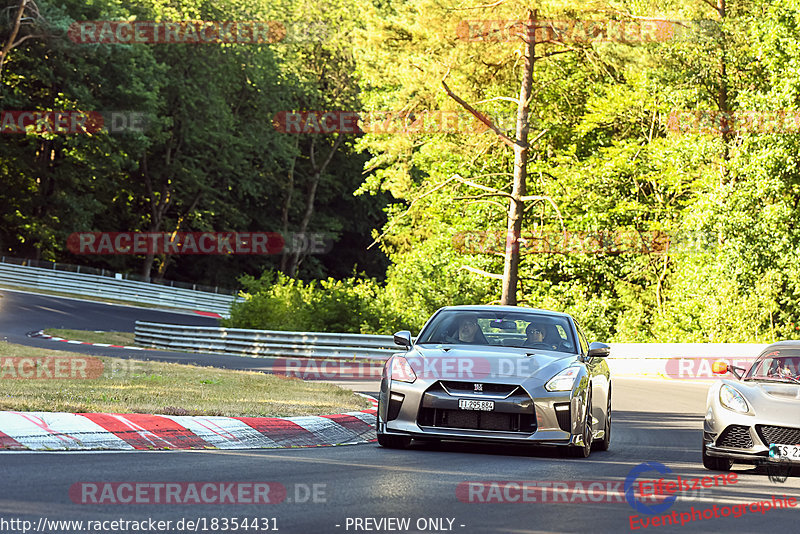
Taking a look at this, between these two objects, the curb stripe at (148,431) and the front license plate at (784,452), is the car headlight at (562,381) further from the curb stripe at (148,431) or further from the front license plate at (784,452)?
the curb stripe at (148,431)

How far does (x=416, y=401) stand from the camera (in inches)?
454

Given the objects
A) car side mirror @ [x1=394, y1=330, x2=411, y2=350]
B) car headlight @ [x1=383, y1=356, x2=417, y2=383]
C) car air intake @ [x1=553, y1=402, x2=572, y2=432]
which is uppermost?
car side mirror @ [x1=394, y1=330, x2=411, y2=350]

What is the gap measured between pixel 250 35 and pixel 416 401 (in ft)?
207

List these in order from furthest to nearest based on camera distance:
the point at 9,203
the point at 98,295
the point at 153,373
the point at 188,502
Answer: the point at 9,203 < the point at 98,295 < the point at 153,373 < the point at 188,502

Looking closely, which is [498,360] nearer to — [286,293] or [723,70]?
[286,293]

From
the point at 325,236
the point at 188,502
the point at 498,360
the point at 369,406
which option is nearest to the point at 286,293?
the point at 369,406

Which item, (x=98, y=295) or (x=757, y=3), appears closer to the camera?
(x=757, y=3)

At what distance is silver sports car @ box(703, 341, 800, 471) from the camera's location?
10922 millimetres

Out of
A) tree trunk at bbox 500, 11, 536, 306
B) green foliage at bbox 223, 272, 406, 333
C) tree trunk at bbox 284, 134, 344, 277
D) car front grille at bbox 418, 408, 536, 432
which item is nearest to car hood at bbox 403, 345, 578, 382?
car front grille at bbox 418, 408, 536, 432

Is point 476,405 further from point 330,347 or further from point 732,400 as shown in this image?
point 330,347

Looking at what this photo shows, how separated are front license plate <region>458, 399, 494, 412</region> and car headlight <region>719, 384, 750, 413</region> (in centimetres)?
226

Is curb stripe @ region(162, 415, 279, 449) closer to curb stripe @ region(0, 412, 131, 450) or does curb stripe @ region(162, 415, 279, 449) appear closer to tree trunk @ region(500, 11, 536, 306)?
curb stripe @ region(0, 412, 131, 450)

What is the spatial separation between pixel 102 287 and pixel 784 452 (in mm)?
51987

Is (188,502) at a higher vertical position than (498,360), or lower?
lower
